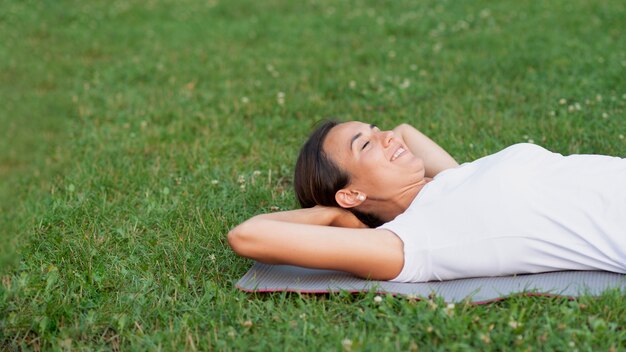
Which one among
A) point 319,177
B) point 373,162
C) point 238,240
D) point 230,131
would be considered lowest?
point 230,131

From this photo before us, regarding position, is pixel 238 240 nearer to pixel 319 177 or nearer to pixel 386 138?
pixel 319 177

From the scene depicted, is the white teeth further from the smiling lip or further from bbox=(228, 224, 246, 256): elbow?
bbox=(228, 224, 246, 256): elbow

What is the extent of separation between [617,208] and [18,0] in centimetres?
1172

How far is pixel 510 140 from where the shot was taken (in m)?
5.54

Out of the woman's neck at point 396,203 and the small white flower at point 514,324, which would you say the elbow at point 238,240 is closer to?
the woman's neck at point 396,203

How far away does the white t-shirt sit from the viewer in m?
3.44

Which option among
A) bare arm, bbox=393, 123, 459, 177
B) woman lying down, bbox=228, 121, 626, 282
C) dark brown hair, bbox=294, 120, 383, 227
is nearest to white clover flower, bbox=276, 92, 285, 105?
bare arm, bbox=393, 123, 459, 177

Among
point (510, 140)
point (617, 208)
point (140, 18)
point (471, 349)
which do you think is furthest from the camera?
point (140, 18)

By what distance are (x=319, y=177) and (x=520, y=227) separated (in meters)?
1.09

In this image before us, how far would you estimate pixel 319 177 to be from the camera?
12.7 feet

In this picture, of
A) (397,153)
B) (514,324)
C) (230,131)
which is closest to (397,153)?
(397,153)

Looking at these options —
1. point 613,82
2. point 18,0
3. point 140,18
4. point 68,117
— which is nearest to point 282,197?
point 68,117

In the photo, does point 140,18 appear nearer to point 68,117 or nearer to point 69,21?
point 69,21

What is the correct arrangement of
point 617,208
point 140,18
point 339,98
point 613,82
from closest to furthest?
point 617,208 < point 613,82 < point 339,98 < point 140,18
